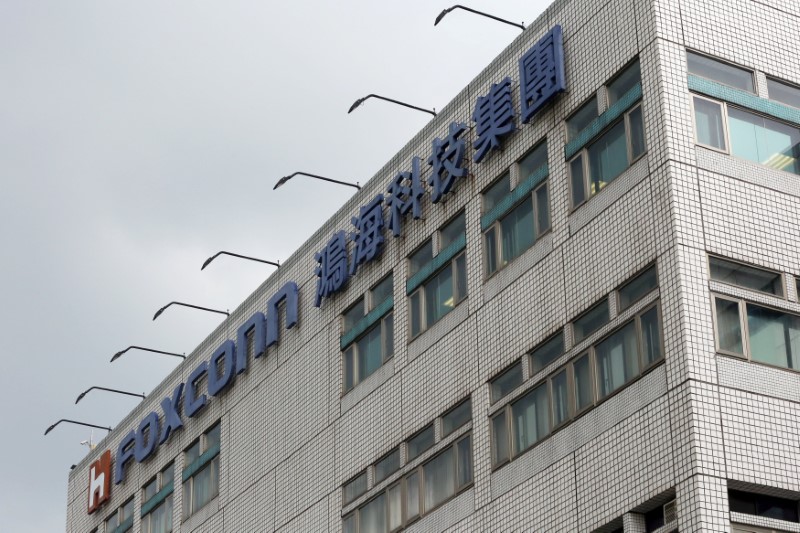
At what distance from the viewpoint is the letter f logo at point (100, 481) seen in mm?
61156

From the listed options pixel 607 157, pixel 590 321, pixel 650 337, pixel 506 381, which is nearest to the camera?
pixel 650 337

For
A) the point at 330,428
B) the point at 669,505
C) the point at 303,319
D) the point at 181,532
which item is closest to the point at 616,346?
the point at 669,505

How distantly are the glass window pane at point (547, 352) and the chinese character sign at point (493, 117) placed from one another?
19.3ft

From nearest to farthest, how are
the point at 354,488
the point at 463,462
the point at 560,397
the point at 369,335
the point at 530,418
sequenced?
the point at 560,397
the point at 530,418
the point at 463,462
the point at 354,488
the point at 369,335

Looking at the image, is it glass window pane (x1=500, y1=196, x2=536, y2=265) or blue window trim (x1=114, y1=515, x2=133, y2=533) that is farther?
blue window trim (x1=114, y1=515, x2=133, y2=533)

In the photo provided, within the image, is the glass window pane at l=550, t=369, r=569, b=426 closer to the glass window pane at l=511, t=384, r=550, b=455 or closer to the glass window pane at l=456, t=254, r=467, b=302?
Answer: the glass window pane at l=511, t=384, r=550, b=455

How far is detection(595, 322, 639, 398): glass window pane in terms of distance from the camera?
3381 cm

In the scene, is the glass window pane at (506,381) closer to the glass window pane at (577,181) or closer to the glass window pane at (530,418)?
the glass window pane at (530,418)

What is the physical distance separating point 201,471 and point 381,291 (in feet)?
39.9

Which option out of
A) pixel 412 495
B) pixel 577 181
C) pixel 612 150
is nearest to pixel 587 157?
pixel 577 181

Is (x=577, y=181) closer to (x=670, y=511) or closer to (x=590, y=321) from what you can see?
(x=590, y=321)

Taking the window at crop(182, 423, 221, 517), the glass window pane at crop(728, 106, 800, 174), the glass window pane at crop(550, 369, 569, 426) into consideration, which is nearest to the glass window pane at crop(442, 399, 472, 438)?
the glass window pane at crop(550, 369, 569, 426)

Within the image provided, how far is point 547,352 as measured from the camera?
36.8m

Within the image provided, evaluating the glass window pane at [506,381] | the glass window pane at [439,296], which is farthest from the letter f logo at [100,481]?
the glass window pane at [506,381]
